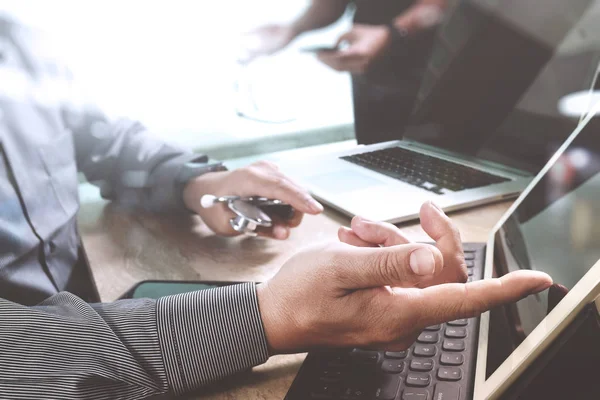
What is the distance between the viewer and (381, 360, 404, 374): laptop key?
358mm

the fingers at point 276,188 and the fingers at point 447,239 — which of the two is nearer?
the fingers at point 447,239

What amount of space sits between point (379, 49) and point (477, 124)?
0.32 metres

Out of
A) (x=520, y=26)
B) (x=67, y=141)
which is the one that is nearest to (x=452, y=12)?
(x=520, y=26)

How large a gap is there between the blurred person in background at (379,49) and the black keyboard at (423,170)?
3.3 inches

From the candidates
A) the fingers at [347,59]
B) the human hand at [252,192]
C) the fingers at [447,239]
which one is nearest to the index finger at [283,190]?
the human hand at [252,192]

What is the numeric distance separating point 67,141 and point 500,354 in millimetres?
792

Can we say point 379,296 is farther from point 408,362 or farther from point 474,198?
point 474,198

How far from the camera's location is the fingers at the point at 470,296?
33 centimetres

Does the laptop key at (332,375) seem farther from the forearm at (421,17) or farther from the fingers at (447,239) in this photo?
the forearm at (421,17)

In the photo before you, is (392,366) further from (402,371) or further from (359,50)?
(359,50)

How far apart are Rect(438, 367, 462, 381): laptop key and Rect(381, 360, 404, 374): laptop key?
0.03 metres

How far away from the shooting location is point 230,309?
0.42 m

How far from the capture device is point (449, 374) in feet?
1.13

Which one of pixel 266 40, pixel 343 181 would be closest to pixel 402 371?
pixel 343 181
